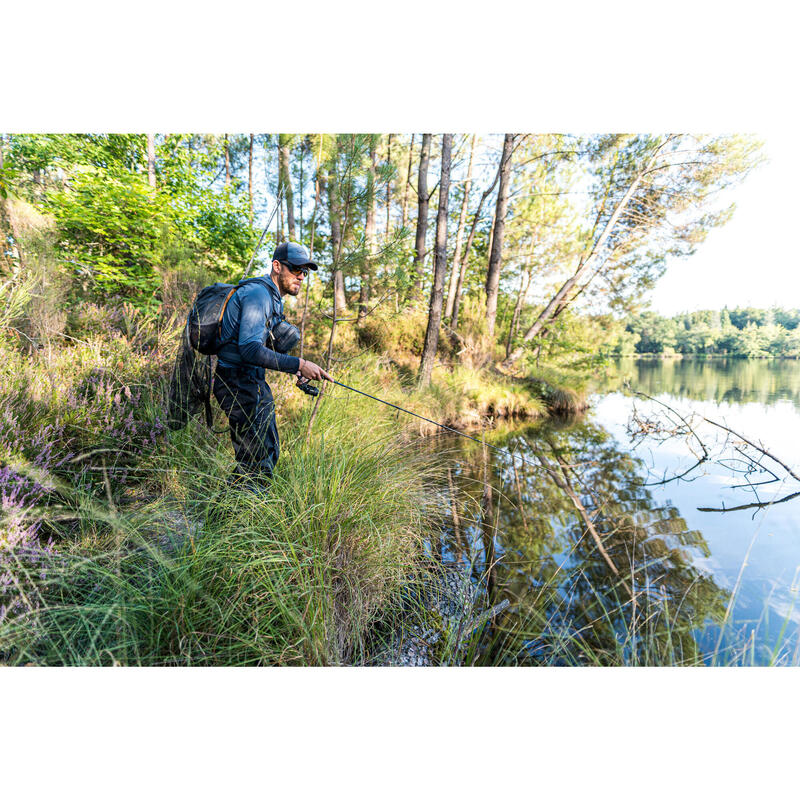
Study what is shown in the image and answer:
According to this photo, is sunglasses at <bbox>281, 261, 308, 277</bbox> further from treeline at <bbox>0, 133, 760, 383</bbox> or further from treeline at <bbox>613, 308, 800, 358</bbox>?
treeline at <bbox>613, 308, 800, 358</bbox>

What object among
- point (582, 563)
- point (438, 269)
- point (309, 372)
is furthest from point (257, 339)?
point (438, 269)

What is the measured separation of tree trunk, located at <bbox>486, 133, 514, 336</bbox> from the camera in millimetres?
7961

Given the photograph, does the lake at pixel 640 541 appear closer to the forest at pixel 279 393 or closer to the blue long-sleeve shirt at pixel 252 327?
the forest at pixel 279 393

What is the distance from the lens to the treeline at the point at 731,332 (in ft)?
14.8

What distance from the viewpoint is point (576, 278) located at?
8.39 metres

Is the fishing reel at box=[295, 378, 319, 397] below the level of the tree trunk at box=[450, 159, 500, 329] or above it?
below

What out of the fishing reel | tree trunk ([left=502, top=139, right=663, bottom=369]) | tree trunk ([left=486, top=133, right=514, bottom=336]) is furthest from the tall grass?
tree trunk ([left=486, top=133, right=514, bottom=336])

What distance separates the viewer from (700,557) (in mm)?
2590

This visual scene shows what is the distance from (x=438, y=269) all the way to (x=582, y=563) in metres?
5.38

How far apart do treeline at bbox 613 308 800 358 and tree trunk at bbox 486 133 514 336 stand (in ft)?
13.1
